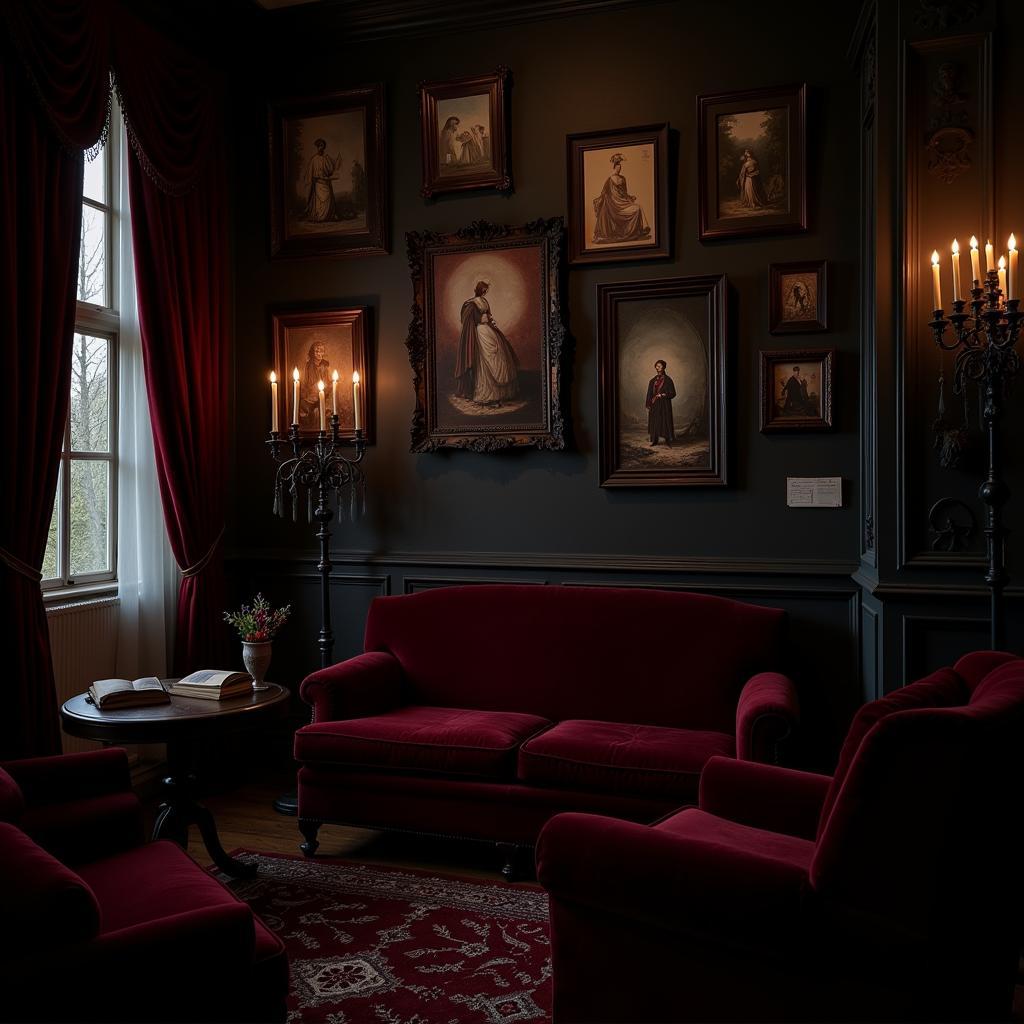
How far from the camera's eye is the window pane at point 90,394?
4004mm

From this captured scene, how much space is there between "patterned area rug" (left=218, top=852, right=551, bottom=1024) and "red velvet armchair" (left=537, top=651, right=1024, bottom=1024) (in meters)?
0.47

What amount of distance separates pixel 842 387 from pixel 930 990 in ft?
8.44

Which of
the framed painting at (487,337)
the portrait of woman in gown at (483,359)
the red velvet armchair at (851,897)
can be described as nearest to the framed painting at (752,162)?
the framed painting at (487,337)

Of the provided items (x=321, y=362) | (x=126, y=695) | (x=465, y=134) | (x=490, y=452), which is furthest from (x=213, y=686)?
(x=465, y=134)

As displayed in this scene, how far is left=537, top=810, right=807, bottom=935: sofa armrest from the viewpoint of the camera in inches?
74.7

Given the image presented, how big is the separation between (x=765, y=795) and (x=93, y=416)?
3113mm

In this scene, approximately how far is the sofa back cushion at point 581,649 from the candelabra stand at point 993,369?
33.6 inches

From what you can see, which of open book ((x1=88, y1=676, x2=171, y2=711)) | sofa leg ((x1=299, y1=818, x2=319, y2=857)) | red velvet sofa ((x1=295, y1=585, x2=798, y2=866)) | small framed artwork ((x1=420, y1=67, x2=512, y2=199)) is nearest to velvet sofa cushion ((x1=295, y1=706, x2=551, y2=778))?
red velvet sofa ((x1=295, y1=585, x2=798, y2=866))

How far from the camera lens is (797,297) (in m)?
3.94

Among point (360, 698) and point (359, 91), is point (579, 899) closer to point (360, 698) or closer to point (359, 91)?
point (360, 698)

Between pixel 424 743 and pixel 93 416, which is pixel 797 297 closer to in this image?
pixel 424 743

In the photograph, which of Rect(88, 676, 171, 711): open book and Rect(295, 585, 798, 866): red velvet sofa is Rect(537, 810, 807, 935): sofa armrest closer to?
Rect(295, 585, 798, 866): red velvet sofa

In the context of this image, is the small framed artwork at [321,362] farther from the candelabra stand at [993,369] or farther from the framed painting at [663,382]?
the candelabra stand at [993,369]

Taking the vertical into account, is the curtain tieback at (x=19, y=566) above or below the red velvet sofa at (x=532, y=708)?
above
